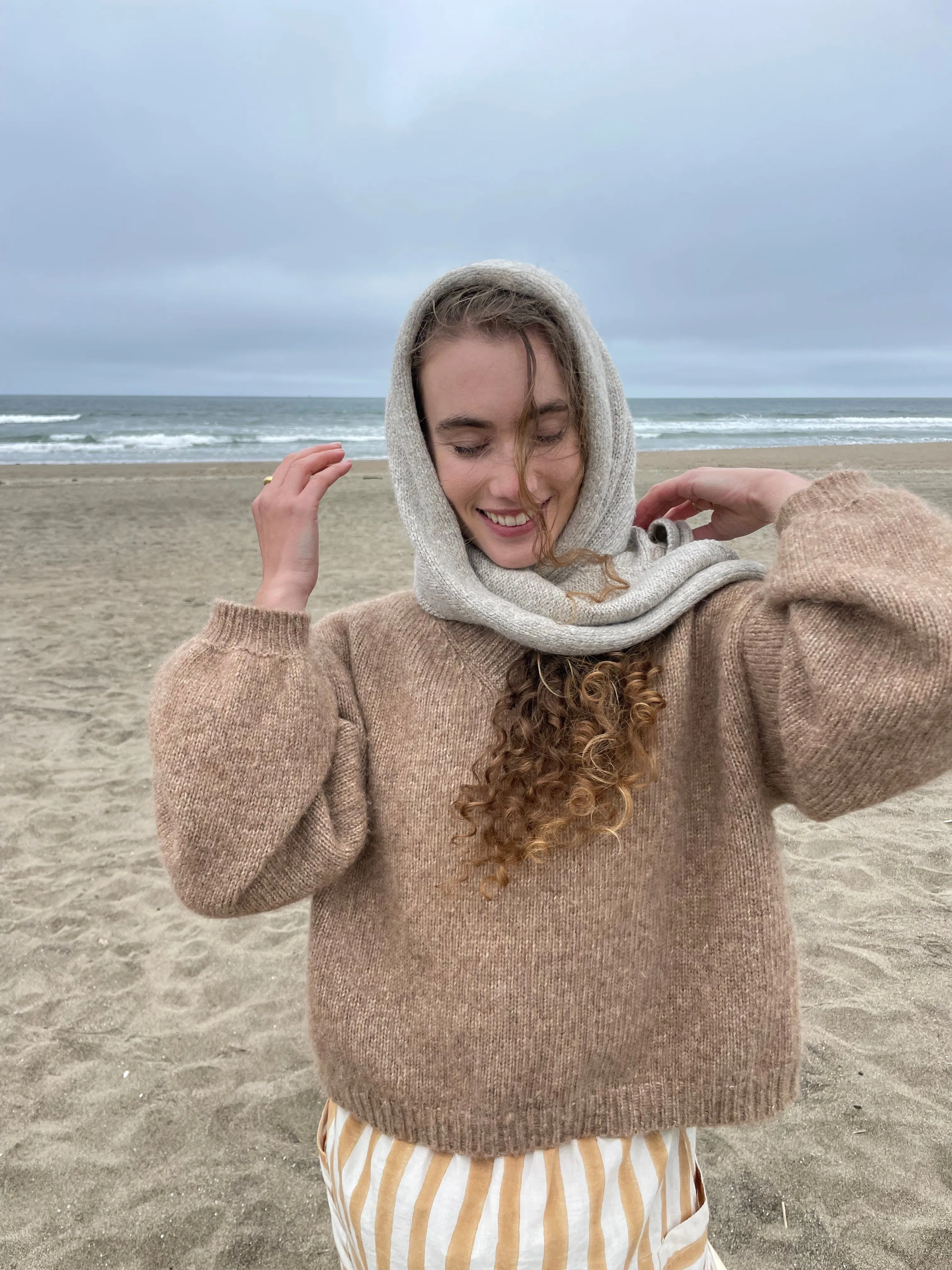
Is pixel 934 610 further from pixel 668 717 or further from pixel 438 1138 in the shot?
pixel 438 1138

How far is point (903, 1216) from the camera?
232cm

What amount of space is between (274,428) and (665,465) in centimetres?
2096

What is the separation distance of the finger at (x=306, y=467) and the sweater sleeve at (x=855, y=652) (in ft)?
2.46

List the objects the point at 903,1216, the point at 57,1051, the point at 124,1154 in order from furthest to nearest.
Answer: the point at 57,1051
the point at 124,1154
the point at 903,1216

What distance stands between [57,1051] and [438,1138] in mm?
2273

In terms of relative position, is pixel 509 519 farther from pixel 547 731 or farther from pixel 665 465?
pixel 665 465

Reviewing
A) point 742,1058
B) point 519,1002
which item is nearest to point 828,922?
point 742,1058

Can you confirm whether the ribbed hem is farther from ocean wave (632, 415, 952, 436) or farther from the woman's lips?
ocean wave (632, 415, 952, 436)

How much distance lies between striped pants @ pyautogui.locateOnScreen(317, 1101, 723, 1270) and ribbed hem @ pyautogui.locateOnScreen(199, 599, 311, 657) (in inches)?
32.2

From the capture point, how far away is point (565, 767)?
4.42 ft

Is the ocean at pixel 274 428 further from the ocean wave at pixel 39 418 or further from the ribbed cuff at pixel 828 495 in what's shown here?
the ribbed cuff at pixel 828 495

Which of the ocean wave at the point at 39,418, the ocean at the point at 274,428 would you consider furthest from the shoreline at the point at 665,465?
the ocean wave at the point at 39,418

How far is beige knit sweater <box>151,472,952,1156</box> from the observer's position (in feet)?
4.27

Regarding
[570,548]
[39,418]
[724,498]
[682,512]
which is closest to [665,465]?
[682,512]
